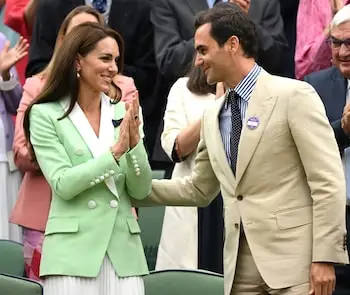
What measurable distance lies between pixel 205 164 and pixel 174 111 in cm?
138

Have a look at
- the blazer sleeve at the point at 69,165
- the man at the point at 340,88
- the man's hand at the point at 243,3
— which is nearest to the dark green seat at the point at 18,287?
the blazer sleeve at the point at 69,165

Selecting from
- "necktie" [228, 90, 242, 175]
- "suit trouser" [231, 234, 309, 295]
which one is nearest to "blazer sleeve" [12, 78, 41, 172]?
"necktie" [228, 90, 242, 175]

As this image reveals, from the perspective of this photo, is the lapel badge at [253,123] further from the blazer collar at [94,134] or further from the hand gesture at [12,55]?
the hand gesture at [12,55]

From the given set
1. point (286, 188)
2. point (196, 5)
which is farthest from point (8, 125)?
point (286, 188)

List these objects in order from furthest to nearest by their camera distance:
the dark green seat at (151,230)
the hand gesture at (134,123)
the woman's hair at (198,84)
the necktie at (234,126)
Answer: the dark green seat at (151,230), the woman's hair at (198,84), the hand gesture at (134,123), the necktie at (234,126)

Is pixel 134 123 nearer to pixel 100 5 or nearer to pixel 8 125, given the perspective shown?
pixel 8 125

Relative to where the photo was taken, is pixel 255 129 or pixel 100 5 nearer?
pixel 255 129

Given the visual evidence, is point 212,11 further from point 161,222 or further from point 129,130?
point 161,222

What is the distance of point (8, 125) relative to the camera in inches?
298

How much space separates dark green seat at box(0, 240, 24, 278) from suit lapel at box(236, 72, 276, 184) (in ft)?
5.72

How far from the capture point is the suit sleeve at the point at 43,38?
7.61 meters

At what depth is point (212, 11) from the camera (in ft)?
16.6

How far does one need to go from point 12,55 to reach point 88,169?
8.27 feet

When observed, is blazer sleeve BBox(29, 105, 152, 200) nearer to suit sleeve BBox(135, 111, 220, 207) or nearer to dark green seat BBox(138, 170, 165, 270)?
suit sleeve BBox(135, 111, 220, 207)
